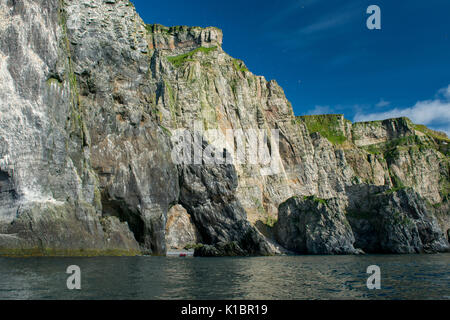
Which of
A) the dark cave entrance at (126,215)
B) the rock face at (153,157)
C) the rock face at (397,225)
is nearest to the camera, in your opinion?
the rock face at (153,157)

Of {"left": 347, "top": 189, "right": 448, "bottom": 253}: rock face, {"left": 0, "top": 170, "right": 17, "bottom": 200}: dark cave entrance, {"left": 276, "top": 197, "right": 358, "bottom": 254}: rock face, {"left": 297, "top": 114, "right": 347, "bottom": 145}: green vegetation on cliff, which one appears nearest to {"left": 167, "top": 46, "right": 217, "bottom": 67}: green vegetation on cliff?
{"left": 297, "top": 114, "right": 347, "bottom": 145}: green vegetation on cliff

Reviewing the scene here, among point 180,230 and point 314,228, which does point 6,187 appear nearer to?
point 180,230

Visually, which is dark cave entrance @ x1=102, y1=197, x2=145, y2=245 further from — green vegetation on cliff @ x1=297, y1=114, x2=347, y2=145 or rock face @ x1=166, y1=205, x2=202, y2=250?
green vegetation on cliff @ x1=297, y1=114, x2=347, y2=145

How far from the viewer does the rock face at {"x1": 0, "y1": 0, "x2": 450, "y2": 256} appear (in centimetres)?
4150

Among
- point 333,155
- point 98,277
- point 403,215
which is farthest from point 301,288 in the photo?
point 333,155

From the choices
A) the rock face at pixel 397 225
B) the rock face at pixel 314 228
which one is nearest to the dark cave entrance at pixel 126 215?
the rock face at pixel 314 228

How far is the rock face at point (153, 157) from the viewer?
41500 millimetres

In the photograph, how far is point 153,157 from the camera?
6184cm

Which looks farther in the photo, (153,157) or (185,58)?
(185,58)

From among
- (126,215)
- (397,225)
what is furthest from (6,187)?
(397,225)

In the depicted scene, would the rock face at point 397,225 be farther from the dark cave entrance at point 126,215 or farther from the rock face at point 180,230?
the dark cave entrance at point 126,215

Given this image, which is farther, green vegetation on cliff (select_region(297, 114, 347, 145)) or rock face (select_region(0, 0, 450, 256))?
green vegetation on cliff (select_region(297, 114, 347, 145))

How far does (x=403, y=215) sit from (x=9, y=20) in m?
86.8
